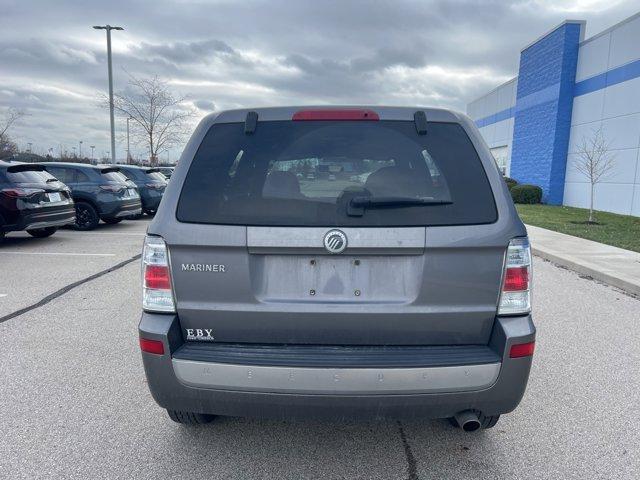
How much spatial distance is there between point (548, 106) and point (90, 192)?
19903mm

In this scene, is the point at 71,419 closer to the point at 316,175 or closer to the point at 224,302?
the point at 224,302

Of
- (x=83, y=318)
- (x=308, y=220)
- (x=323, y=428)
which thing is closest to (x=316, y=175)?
(x=308, y=220)

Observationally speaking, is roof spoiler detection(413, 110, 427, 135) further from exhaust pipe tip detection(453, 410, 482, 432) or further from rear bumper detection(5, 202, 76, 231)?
rear bumper detection(5, 202, 76, 231)

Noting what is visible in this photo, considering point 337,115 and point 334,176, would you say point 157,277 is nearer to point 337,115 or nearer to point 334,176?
point 334,176

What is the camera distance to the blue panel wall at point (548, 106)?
2109cm

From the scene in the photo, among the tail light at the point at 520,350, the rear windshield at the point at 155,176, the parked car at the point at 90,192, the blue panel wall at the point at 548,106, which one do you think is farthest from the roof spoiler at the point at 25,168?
the blue panel wall at the point at 548,106

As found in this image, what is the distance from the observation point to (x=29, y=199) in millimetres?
9227

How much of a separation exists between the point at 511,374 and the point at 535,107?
80.9 ft

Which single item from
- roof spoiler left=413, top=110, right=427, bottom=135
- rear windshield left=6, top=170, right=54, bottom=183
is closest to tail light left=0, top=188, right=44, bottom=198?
rear windshield left=6, top=170, right=54, bottom=183

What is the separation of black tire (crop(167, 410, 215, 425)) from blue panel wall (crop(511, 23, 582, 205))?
2244 cm

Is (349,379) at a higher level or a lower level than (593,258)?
higher

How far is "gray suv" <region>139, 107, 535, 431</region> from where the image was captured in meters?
2.25

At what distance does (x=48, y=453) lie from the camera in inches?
108

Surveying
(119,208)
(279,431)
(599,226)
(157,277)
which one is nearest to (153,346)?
(157,277)
